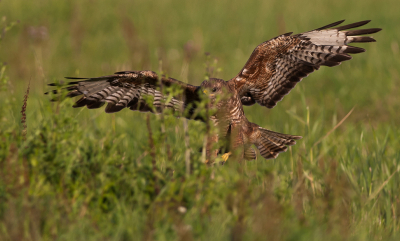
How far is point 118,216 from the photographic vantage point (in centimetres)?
284

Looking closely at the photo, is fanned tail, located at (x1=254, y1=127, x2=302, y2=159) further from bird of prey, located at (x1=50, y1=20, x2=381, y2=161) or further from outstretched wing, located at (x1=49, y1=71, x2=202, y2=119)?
outstretched wing, located at (x1=49, y1=71, x2=202, y2=119)

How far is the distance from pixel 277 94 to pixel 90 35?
916 cm

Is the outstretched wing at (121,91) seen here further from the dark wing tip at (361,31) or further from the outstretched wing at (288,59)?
the dark wing tip at (361,31)

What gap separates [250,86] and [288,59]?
0.55 m

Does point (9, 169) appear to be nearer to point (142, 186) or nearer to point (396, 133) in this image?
point (142, 186)

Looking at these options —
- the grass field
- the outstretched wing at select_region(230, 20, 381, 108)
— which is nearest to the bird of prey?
the outstretched wing at select_region(230, 20, 381, 108)

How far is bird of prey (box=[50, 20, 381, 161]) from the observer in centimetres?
480

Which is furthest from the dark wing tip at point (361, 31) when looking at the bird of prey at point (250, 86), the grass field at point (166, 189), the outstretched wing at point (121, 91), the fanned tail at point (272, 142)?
the outstretched wing at point (121, 91)

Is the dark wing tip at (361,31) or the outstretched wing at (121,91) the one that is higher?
the dark wing tip at (361,31)

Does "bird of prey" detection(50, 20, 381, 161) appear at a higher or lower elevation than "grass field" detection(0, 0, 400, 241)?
higher

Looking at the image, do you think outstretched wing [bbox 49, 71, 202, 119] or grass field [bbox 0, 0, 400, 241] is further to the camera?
outstretched wing [bbox 49, 71, 202, 119]

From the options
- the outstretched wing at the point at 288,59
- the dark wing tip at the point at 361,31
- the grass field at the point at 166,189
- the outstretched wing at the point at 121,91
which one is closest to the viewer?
the grass field at the point at 166,189

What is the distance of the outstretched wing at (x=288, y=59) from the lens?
502 cm

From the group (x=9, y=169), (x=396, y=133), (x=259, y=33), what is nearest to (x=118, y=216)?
(x=9, y=169)
